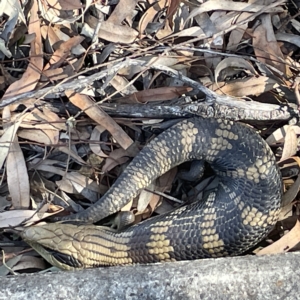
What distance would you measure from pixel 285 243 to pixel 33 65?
1.86 m

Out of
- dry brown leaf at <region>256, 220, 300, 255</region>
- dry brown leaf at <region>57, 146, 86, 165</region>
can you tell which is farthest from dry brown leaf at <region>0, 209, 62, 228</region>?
dry brown leaf at <region>256, 220, 300, 255</region>

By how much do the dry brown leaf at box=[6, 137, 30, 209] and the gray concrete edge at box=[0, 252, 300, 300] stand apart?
0.65 meters

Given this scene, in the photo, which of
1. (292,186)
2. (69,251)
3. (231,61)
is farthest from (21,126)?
(292,186)

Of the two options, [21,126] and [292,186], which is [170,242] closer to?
[292,186]

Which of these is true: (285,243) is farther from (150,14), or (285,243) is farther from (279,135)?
(150,14)

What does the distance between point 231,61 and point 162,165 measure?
2.51ft

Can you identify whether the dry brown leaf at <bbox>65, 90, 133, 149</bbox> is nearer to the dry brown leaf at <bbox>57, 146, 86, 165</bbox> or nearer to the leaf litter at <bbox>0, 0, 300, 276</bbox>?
the leaf litter at <bbox>0, 0, 300, 276</bbox>

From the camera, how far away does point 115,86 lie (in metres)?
3.29

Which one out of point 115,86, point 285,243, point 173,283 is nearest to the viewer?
point 173,283

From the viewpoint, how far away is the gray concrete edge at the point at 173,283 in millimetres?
2686

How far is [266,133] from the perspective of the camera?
3.34 meters

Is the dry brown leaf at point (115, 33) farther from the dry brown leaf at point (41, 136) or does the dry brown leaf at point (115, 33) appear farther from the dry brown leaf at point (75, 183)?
the dry brown leaf at point (75, 183)

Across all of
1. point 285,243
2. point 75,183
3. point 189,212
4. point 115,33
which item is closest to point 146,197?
point 189,212

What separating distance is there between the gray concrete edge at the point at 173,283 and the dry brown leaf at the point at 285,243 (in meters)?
0.40
